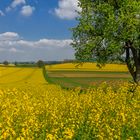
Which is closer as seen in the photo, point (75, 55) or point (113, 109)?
point (113, 109)

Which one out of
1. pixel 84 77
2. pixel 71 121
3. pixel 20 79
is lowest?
pixel 84 77

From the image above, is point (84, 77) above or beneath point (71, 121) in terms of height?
beneath

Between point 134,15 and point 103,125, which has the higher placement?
point 134,15

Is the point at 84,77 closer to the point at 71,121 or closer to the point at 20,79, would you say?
the point at 20,79

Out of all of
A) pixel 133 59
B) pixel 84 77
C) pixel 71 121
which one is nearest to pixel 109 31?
pixel 133 59

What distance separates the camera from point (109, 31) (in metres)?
32.9

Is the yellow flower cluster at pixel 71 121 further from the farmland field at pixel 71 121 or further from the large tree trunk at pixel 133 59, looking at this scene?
the large tree trunk at pixel 133 59

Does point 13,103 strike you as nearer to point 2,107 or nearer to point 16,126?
point 2,107

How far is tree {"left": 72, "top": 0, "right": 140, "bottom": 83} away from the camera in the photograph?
33.0 meters

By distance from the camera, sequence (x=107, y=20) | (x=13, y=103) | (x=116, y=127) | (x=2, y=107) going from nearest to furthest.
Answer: (x=116, y=127) < (x=2, y=107) < (x=13, y=103) < (x=107, y=20)

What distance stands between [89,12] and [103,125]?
25.1 metres

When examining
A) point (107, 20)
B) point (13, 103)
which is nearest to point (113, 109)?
point (13, 103)

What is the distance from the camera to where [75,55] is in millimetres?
34281

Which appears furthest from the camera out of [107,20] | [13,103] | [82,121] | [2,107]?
[107,20]
